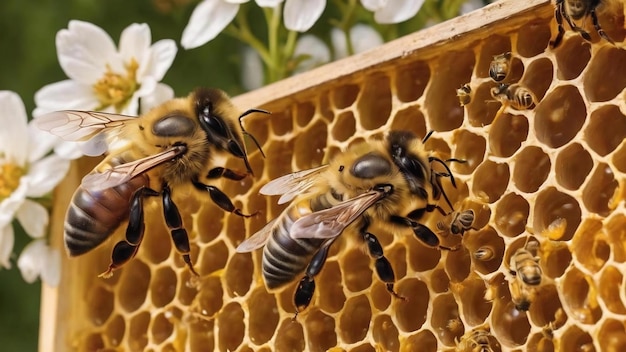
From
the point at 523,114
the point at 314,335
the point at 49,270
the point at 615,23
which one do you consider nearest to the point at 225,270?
the point at 314,335

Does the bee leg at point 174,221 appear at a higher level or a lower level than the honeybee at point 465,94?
higher

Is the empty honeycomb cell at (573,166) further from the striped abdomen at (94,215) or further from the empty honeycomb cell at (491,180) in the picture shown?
the striped abdomen at (94,215)

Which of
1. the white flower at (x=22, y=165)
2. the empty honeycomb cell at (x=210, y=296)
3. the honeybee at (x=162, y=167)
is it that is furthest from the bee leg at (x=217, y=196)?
the white flower at (x=22, y=165)

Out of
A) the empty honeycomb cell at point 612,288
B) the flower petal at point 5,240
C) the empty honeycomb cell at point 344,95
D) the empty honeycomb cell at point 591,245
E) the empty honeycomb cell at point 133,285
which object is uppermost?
the flower petal at point 5,240

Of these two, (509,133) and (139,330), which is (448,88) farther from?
(139,330)

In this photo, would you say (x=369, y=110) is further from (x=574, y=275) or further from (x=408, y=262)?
(x=574, y=275)

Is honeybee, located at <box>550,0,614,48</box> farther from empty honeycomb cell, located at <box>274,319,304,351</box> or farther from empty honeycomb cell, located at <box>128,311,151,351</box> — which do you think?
empty honeycomb cell, located at <box>128,311,151,351</box>
